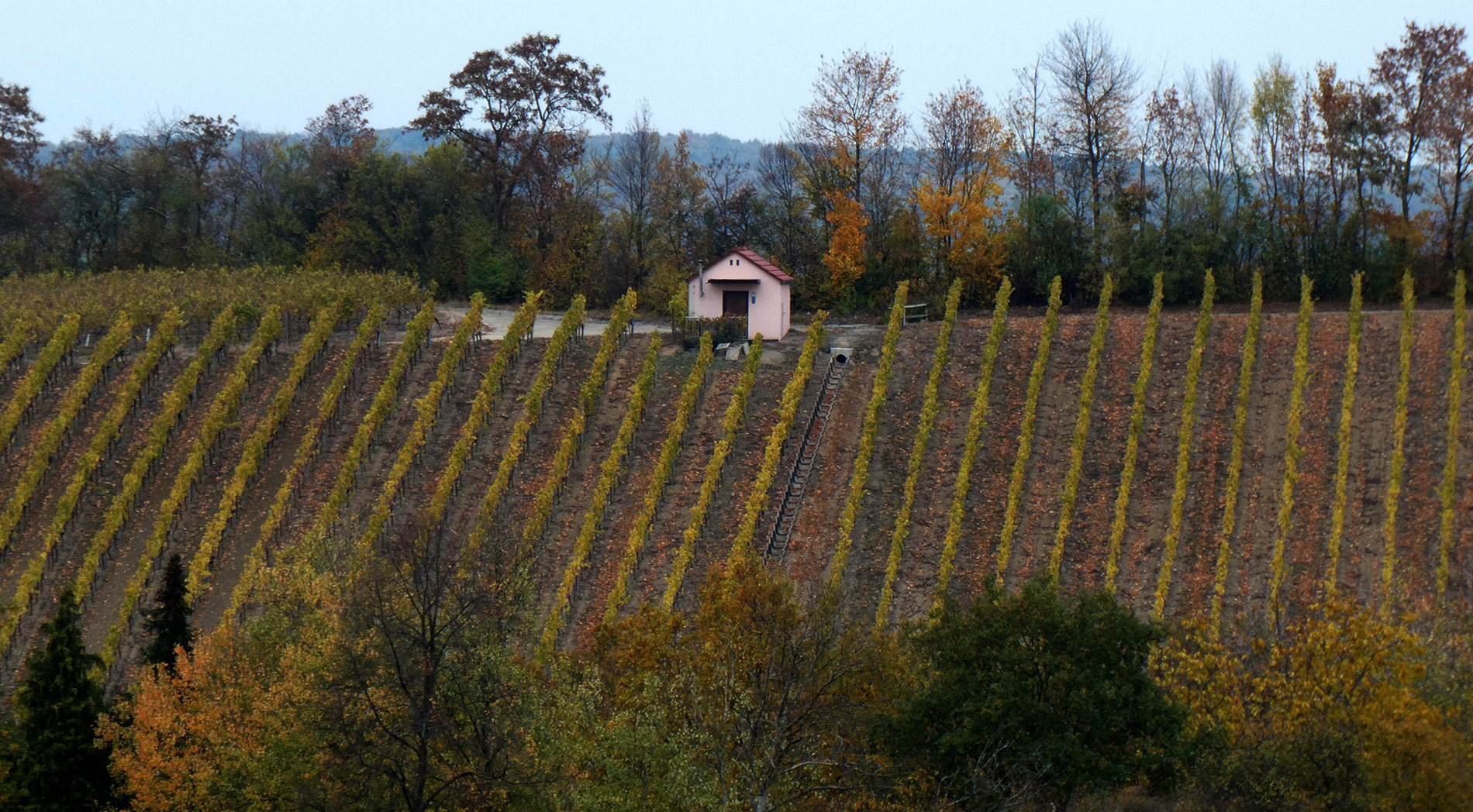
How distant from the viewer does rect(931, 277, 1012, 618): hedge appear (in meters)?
26.9

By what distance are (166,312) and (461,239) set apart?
1377 cm

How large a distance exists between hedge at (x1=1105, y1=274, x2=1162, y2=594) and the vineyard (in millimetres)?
112

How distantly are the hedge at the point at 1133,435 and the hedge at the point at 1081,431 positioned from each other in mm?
916

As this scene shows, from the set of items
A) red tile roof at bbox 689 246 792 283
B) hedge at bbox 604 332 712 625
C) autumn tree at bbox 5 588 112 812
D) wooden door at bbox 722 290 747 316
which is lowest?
autumn tree at bbox 5 588 112 812

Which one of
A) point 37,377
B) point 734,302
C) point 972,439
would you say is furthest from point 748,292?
point 37,377

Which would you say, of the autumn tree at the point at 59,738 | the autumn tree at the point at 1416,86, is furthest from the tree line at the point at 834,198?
the autumn tree at the point at 59,738

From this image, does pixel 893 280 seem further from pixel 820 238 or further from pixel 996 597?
pixel 996 597

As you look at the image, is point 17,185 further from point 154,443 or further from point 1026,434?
point 1026,434

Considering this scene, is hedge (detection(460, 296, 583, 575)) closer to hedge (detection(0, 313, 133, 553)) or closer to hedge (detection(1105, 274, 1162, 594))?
hedge (detection(0, 313, 133, 553))

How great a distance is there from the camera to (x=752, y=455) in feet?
100

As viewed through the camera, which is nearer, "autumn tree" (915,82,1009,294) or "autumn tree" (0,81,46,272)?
"autumn tree" (915,82,1009,294)

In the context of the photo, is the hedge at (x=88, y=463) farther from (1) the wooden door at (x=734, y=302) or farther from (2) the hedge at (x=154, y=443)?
(1) the wooden door at (x=734, y=302)

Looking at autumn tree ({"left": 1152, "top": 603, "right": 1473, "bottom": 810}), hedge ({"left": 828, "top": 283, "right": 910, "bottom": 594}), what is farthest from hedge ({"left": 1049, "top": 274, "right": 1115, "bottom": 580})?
autumn tree ({"left": 1152, "top": 603, "right": 1473, "bottom": 810})

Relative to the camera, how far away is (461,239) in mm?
47250
